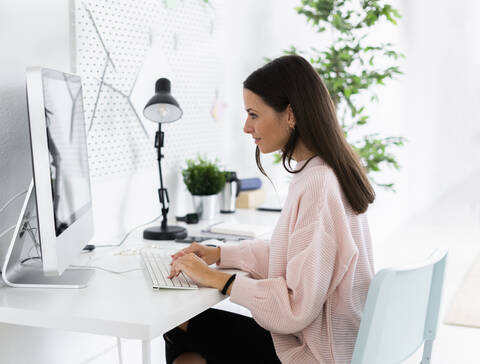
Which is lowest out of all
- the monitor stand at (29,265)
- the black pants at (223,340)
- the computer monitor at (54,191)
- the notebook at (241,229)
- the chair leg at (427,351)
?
the black pants at (223,340)

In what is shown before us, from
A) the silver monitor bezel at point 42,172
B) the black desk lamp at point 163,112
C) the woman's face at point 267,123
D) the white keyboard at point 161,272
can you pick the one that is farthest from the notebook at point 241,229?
the silver monitor bezel at point 42,172

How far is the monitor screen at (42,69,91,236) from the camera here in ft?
3.98

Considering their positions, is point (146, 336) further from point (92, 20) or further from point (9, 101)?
point (92, 20)

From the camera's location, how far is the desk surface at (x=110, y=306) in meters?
1.10

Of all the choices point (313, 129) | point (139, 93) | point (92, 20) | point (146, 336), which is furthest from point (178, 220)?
point (146, 336)

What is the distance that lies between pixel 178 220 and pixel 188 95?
1.84 feet

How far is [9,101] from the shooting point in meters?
1.54

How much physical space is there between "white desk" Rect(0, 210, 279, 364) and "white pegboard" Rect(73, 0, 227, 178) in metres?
0.67

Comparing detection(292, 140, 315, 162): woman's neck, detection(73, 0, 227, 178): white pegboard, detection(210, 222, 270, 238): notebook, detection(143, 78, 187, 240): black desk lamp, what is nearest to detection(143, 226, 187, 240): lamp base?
detection(143, 78, 187, 240): black desk lamp

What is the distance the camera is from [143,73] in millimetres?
2133

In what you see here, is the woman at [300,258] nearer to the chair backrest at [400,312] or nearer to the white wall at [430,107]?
the chair backrest at [400,312]

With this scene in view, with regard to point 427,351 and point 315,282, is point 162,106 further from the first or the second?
point 427,351

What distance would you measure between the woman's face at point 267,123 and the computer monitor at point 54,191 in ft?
1.50

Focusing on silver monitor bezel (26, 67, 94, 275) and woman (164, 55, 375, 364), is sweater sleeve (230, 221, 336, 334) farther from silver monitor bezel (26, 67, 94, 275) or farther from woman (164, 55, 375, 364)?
silver monitor bezel (26, 67, 94, 275)
